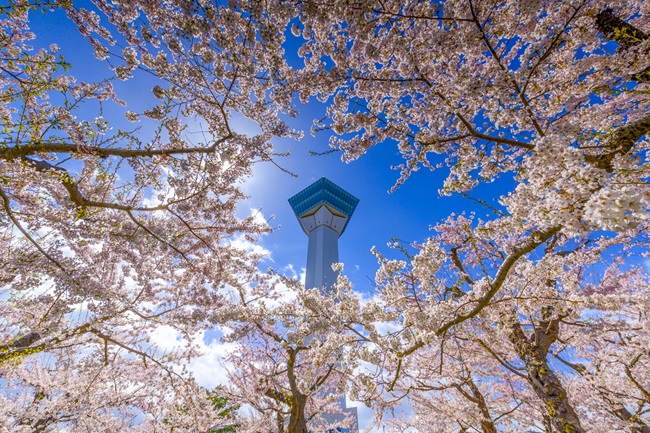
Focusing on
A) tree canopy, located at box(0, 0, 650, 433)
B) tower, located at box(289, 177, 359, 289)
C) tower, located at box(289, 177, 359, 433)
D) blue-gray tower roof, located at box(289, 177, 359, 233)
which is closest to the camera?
tree canopy, located at box(0, 0, 650, 433)

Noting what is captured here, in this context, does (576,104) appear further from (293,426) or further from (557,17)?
(293,426)

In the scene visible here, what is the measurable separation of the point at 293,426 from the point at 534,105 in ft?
23.6

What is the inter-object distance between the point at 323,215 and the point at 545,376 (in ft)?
108

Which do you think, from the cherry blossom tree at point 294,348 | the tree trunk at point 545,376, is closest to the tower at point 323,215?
the cherry blossom tree at point 294,348

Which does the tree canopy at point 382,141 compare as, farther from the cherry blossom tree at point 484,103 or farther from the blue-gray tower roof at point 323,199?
the blue-gray tower roof at point 323,199

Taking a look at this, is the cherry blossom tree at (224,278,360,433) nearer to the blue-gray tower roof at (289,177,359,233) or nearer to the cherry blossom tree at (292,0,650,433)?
the cherry blossom tree at (292,0,650,433)

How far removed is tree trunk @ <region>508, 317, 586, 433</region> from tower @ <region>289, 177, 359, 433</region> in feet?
88.4

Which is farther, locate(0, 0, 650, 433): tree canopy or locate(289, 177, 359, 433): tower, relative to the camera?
locate(289, 177, 359, 433): tower

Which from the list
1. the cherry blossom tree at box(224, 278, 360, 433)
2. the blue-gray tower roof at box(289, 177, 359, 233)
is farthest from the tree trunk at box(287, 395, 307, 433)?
the blue-gray tower roof at box(289, 177, 359, 233)

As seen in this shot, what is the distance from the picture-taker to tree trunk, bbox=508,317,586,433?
440 cm

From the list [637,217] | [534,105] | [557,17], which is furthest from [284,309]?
[557,17]

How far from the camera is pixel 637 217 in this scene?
4.51 ft

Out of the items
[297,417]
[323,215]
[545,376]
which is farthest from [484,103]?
[323,215]

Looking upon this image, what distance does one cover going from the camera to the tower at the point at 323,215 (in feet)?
110
